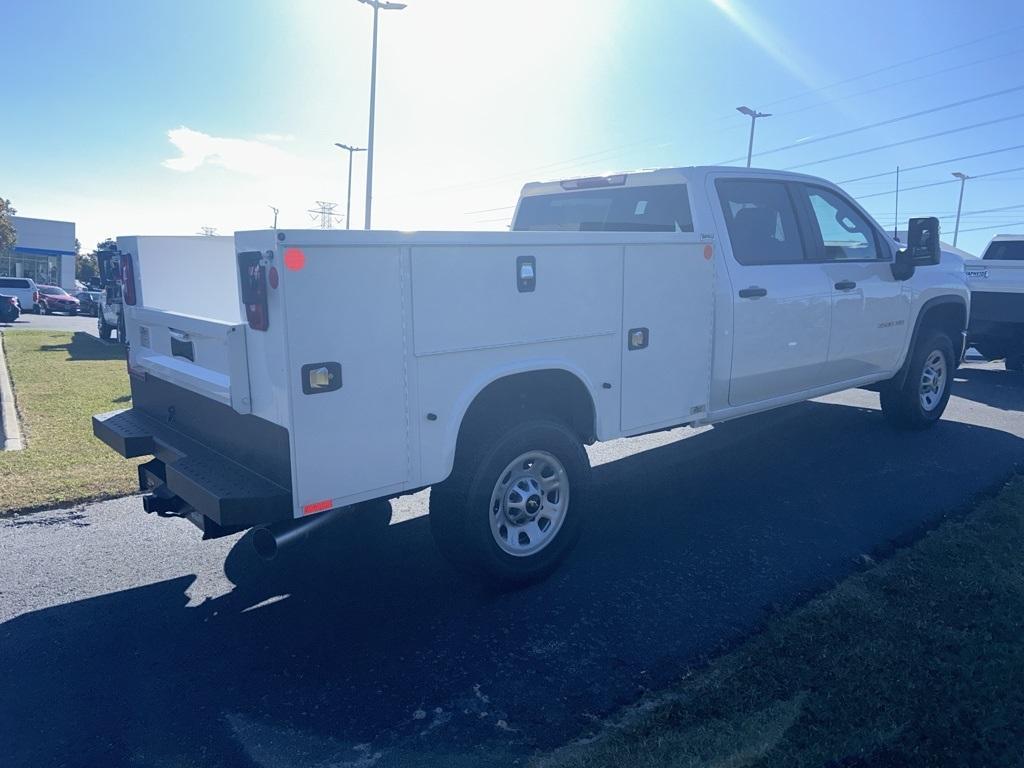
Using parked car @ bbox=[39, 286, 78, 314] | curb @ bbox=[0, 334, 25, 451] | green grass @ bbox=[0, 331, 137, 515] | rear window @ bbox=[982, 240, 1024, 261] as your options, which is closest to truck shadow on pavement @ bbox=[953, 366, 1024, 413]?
rear window @ bbox=[982, 240, 1024, 261]

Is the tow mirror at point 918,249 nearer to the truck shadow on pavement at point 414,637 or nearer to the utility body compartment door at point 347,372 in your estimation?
the truck shadow on pavement at point 414,637

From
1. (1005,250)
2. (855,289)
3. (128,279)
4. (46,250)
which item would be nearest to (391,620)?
(128,279)

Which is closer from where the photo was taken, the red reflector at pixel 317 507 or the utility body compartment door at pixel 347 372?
the utility body compartment door at pixel 347 372

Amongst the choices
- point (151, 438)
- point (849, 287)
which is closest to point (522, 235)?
point (151, 438)

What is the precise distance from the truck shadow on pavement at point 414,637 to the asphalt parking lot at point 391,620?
0.04 ft

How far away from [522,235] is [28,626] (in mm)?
3011

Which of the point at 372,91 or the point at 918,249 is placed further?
the point at 372,91

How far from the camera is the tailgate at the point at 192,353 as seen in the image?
3.22 meters

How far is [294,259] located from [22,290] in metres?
38.0

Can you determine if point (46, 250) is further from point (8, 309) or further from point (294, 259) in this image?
point (294, 259)

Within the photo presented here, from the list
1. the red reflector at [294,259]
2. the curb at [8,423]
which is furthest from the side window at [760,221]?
the curb at [8,423]

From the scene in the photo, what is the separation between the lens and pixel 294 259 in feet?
9.60

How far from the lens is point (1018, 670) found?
10.3 feet

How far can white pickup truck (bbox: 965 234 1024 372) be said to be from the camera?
35.0 feet
